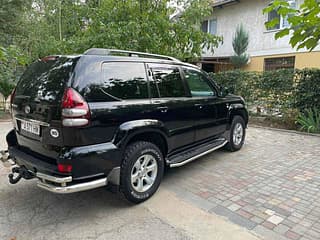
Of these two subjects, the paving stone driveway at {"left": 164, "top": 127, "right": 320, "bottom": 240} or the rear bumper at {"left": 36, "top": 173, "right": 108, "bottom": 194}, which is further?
the paving stone driveway at {"left": 164, "top": 127, "right": 320, "bottom": 240}

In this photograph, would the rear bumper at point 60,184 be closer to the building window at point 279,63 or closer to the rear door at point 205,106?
the rear door at point 205,106

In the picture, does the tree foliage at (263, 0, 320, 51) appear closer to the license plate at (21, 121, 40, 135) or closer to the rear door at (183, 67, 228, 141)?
the rear door at (183, 67, 228, 141)

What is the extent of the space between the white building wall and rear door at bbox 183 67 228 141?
962 centimetres

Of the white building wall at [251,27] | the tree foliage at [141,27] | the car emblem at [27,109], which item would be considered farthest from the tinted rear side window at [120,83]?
the white building wall at [251,27]

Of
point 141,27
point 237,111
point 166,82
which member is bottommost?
point 237,111

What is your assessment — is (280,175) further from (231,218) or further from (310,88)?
(310,88)

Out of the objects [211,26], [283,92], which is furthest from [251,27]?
[283,92]

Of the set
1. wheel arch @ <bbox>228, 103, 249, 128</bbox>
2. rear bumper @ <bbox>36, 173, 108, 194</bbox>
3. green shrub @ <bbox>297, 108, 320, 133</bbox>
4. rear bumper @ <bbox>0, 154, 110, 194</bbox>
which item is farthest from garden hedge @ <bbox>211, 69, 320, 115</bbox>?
rear bumper @ <bbox>36, 173, 108, 194</bbox>

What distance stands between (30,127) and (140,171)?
141 cm

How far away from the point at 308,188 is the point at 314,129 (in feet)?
13.9

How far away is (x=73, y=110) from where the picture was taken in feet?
8.02

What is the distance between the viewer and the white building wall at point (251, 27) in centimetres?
1359

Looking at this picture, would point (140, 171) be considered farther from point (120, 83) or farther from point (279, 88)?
point (279, 88)

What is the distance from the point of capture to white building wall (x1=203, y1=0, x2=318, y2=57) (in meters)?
13.6
